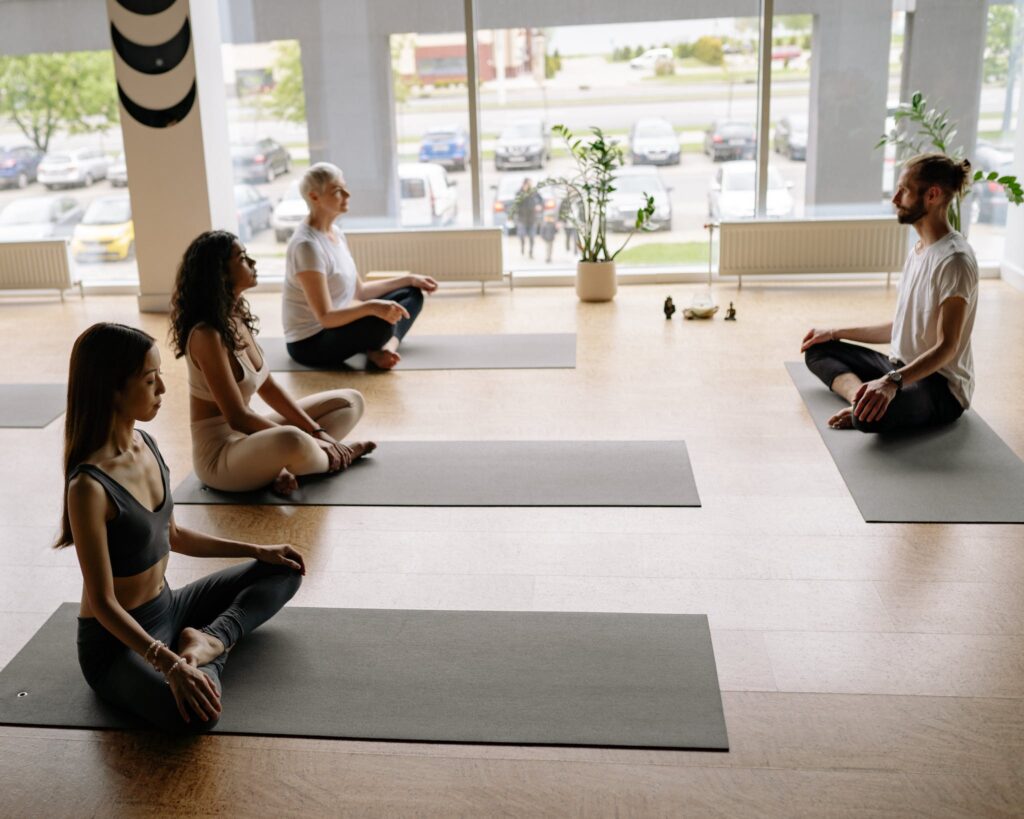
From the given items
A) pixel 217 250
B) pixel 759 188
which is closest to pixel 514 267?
pixel 759 188

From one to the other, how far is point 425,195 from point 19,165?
9.59ft

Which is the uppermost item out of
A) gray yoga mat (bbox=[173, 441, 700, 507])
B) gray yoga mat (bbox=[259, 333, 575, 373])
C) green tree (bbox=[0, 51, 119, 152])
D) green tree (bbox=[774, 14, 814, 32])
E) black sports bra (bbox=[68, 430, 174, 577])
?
green tree (bbox=[774, 14, 814, 32])

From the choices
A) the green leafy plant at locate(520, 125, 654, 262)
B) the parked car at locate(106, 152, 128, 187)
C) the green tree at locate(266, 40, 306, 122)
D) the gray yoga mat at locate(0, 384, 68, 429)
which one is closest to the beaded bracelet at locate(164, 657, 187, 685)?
the gray yoga mat at locate(0, 384, 68, 429)

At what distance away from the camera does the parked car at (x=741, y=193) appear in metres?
7.32

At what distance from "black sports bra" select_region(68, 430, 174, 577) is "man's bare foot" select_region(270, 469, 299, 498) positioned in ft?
4.15

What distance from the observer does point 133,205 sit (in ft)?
22.9

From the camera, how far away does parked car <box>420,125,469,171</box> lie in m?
→ 7.44

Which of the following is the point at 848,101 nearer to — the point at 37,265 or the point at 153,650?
the point at 37,265

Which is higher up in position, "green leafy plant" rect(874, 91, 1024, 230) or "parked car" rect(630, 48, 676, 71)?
"parked car" rect(630, 48, 676, 71)

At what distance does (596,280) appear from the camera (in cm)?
689

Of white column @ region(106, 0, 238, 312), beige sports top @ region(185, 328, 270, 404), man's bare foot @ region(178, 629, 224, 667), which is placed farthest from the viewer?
white column @ region(106, 0, 238, 312)

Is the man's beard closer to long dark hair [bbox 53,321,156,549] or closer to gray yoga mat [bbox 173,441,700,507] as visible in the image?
gray yoga mat [bbox 173,441,700,507]

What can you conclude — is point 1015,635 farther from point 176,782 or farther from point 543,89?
point 543,89

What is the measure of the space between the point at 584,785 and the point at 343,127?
6.00 meters
